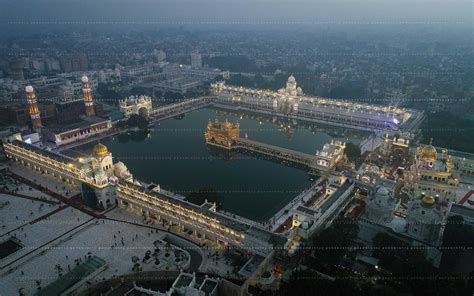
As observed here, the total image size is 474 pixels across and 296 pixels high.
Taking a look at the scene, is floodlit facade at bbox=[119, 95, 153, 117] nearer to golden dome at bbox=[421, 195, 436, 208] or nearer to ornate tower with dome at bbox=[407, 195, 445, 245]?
ornate tower with dome at bbox=[407, 195, 445, 245]

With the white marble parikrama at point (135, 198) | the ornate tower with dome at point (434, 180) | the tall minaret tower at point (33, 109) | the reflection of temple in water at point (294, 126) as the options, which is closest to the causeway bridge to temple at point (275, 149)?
the reflection of temple in water at point (294, 126)

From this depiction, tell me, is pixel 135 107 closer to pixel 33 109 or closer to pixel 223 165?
pixel 33 109

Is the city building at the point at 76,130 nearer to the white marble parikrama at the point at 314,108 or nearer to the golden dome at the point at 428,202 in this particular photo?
the white marble parikrama at the point at 314,108

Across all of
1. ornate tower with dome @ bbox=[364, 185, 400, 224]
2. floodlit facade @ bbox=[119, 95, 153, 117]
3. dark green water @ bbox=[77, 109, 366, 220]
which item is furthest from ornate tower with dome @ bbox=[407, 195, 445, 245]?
floodlit facade @ bbox=[119, 95, 153, 117]

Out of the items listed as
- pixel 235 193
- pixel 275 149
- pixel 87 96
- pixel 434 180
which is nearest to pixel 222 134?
pixel 275 149

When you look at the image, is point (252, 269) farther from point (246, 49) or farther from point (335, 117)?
point (246, 49)

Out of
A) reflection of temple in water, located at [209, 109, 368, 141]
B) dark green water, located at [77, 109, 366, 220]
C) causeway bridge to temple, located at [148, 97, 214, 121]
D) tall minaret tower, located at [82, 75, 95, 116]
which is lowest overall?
dark green water, located at [77, 109, 366, 220]
